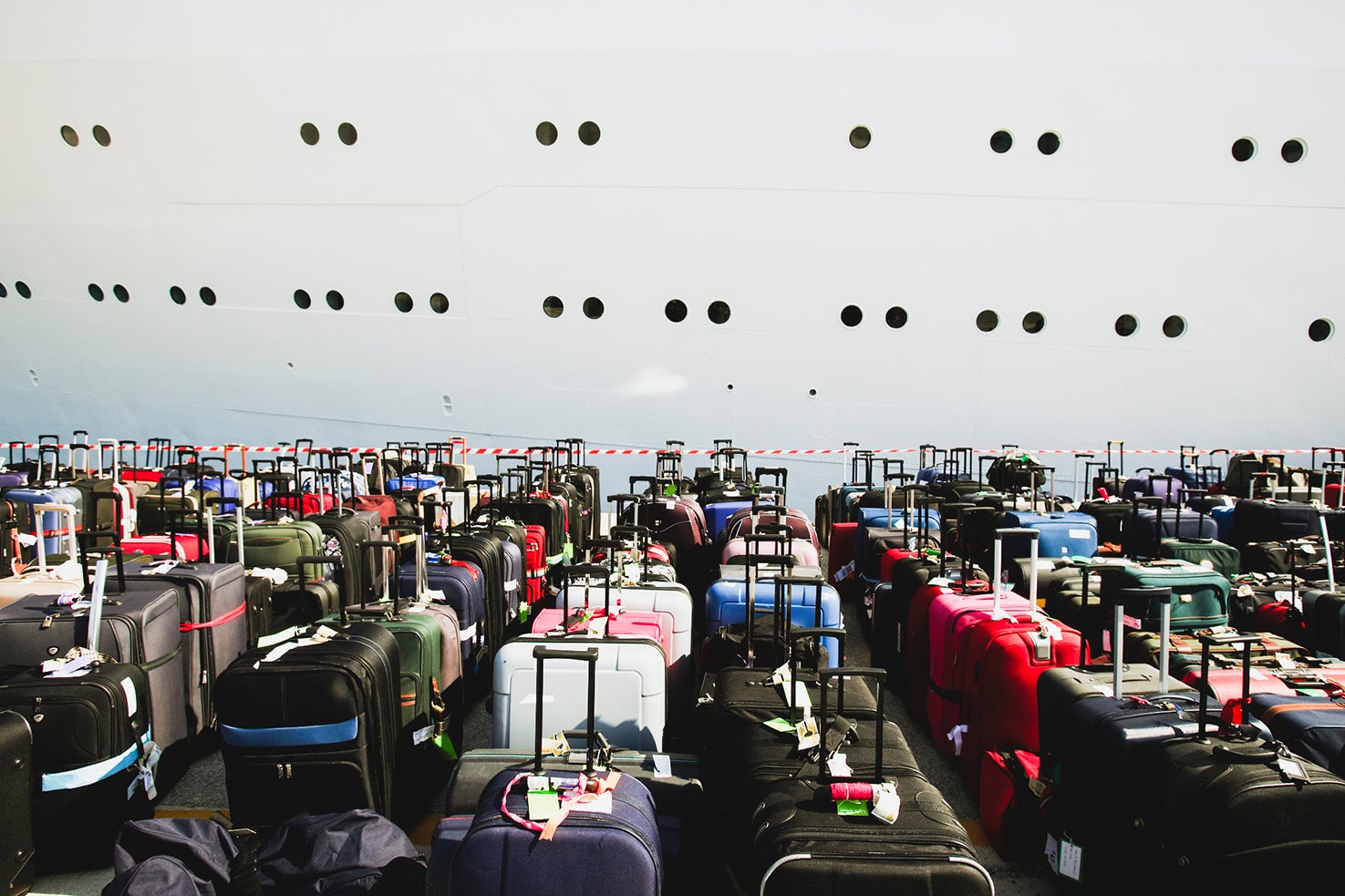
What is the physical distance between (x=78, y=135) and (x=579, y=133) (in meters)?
6.96

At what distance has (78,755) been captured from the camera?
10.7 feet

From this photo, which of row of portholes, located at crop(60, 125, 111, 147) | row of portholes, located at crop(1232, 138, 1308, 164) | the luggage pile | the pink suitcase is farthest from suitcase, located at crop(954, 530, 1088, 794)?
row of portholes, located at crop(60, 125, 111, 147)

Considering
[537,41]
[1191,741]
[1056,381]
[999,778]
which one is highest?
[537,41]

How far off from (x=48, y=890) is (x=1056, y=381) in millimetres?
11422

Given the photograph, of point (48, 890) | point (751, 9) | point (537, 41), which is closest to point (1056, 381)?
point (751, 9)

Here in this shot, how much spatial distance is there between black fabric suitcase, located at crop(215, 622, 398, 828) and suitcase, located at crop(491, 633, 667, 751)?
0.51 metres

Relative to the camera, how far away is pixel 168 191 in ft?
39.6

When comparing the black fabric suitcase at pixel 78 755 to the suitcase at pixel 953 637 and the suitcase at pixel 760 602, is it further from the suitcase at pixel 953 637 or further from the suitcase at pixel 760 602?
the suitcase at pixel 953 637

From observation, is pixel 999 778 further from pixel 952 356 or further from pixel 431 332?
pixel 431 332

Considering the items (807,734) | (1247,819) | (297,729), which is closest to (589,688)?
(807,734)

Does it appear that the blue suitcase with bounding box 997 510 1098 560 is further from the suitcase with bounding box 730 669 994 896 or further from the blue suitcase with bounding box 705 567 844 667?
the suitcase with bounding box 730 669 994 896

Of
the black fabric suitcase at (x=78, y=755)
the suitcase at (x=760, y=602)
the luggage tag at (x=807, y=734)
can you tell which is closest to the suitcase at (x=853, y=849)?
the luggage tag at (x=807, y=734)

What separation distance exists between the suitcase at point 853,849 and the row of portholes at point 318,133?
11242mm

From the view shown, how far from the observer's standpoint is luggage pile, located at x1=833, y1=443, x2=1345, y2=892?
2.42 m
